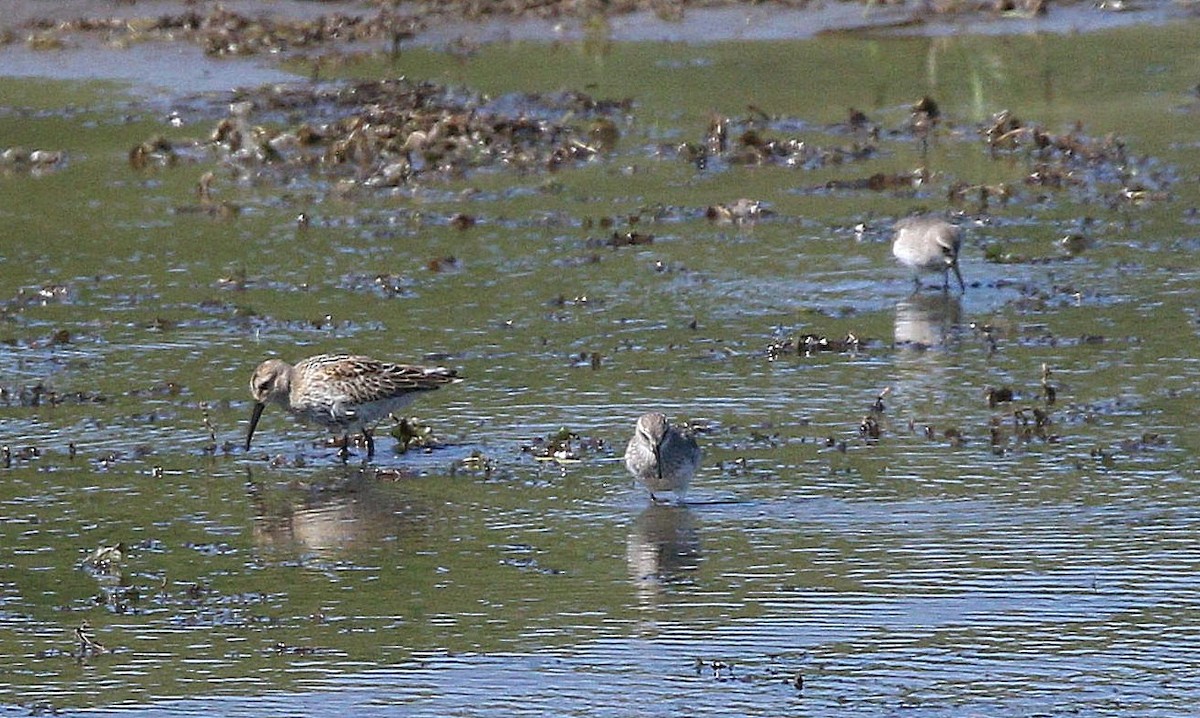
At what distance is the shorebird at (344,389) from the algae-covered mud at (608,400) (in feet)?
0.73

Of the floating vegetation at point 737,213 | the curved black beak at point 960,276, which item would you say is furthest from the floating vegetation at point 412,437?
the floating vegetation at point 737,213

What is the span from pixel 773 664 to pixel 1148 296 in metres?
7.60

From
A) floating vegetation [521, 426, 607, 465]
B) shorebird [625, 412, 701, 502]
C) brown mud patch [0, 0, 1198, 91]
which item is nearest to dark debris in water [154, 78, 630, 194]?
brown mud patch [0, 0, 1198, 91]

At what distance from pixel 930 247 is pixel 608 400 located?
3.80 metres

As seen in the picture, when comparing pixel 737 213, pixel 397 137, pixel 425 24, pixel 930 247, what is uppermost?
pixel 425 24

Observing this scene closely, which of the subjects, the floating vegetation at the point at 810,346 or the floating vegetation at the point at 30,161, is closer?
the floating vegetation at the point at 810,346

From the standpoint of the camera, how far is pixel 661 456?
11.3 m

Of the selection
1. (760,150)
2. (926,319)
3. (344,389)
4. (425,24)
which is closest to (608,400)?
(344,389)

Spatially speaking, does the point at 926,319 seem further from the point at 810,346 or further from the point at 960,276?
the point at 810,346

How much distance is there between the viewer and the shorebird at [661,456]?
1134 cm

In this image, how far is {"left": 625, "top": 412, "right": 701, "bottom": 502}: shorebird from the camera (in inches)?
446

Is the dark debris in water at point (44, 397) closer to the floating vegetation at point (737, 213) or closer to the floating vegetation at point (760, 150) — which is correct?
the floating vegetation at point (737, 213)

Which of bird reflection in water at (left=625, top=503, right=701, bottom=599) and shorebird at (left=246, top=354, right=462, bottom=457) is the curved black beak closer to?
shorebird at (left=246, top=354, right=462, bottom=457)

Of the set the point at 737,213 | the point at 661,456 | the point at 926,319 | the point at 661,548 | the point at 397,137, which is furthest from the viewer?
the point at 397,137
